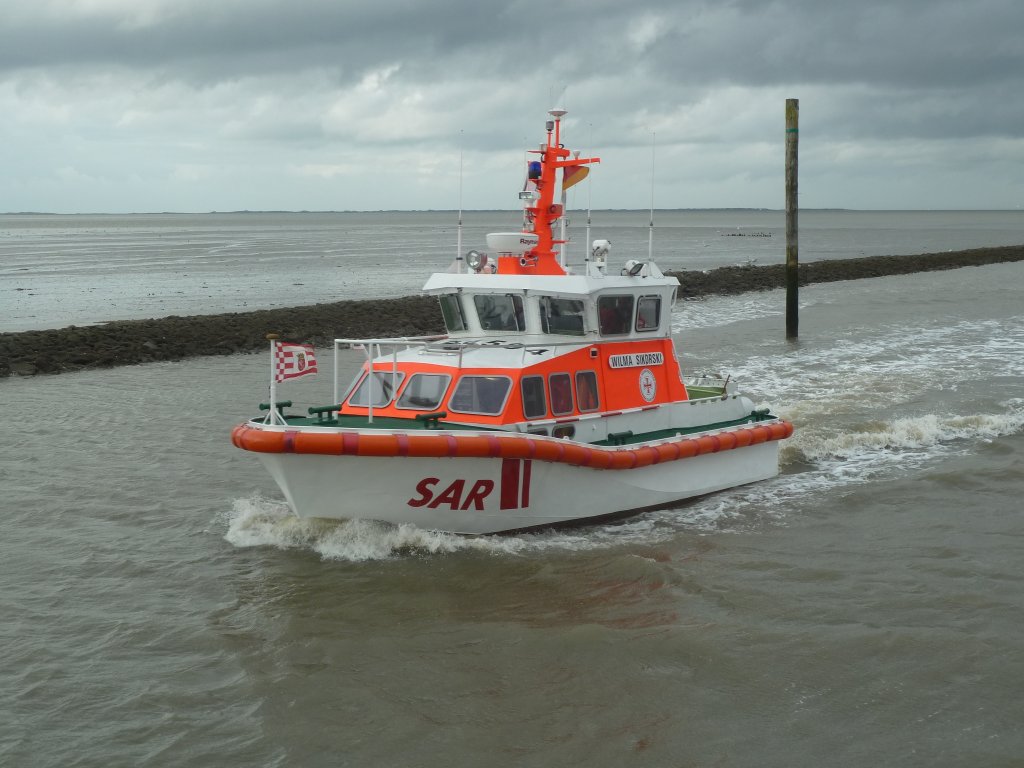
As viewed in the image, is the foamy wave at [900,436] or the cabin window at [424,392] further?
the foamy wave at [900,436]

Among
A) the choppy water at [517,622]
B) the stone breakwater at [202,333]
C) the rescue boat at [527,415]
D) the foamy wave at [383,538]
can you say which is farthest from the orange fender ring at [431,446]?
the stone breakwater at [202,333]

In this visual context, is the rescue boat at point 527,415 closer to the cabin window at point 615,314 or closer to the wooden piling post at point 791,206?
the cabin window at point 615,314

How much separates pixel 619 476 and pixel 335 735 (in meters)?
4.55

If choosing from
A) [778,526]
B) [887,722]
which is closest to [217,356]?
[778,526]

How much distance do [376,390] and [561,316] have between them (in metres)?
2.02

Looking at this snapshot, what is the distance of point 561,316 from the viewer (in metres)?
10.7

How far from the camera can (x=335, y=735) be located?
21.9ft

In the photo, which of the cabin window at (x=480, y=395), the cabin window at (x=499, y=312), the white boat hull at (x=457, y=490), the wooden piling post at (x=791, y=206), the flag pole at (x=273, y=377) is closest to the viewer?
the flag pole at (x=273, y=377)

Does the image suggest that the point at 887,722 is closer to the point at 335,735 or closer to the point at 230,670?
the point at 335,735

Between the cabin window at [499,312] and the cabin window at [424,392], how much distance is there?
1.18 meters

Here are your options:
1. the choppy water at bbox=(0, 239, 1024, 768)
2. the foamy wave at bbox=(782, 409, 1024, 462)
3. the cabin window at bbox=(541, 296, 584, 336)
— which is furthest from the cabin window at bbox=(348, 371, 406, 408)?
the foamy wave at bbox=(782, 409, 1024, 462)

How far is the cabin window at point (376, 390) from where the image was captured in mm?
10250

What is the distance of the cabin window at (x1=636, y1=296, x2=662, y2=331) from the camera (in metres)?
11.2

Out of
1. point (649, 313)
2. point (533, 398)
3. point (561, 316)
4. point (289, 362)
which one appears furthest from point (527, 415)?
point (289, 362)
